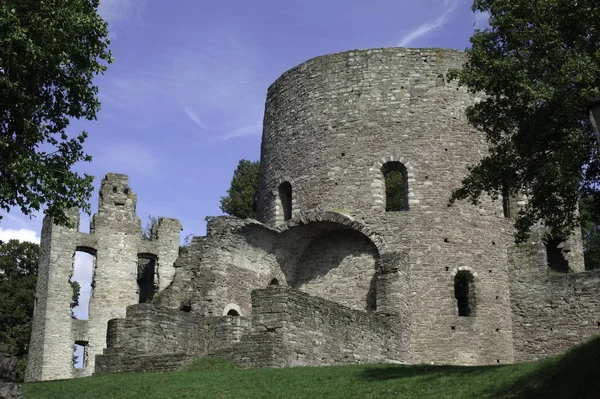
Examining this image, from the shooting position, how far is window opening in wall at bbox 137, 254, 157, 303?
134ft

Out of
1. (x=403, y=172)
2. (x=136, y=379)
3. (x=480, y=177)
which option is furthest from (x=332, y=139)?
(x=136, y=379)

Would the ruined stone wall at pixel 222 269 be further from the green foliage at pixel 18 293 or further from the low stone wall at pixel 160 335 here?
the green foliage at pixel 18 293

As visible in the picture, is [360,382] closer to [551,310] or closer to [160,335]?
[160,335]

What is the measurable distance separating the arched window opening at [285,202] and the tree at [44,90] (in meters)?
10.8

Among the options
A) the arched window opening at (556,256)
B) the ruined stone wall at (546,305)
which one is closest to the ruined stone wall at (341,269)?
the ruined stone wall at (546,305)

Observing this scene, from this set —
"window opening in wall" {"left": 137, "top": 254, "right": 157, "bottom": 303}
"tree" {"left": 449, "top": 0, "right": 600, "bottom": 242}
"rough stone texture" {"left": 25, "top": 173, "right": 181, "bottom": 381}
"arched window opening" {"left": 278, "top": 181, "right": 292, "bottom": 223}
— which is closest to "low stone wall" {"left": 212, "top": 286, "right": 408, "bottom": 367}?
"tree" {"left": 449, "top": 0, "right": 600, "bottom": 242}

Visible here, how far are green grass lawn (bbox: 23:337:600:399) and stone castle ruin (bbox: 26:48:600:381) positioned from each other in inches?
148

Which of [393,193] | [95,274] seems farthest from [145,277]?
[393,193]

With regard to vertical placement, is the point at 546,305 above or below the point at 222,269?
below

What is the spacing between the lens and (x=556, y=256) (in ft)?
89.7

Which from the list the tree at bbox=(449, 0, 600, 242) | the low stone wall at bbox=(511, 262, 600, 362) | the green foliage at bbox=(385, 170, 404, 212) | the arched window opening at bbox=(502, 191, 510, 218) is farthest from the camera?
the green foliage at bbox=(385, 170, 404, 212)

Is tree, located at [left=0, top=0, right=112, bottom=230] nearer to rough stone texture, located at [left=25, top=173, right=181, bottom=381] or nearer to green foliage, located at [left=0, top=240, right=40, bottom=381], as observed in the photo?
rough stone texture, located at [left=25, top=173, right=181, bottom=381]

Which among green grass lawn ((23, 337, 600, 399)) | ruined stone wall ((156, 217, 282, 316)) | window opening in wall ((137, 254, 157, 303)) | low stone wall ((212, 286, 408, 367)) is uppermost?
window opening in wall ((137, 254, 157, 303))

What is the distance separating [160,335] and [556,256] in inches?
517
